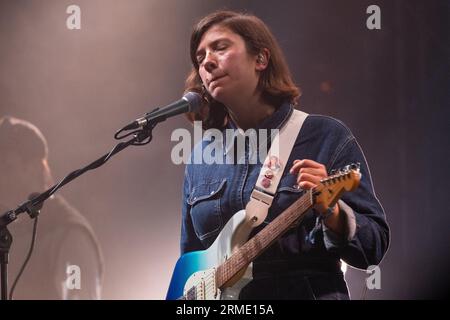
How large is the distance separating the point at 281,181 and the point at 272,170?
44 millimetres

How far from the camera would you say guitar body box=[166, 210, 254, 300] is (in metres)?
1.96

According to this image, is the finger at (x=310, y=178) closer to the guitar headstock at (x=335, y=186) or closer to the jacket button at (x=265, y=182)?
the guitar headstock at (x=335, y=186)

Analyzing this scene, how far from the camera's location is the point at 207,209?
2.14m

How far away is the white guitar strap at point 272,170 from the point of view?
1941 mm

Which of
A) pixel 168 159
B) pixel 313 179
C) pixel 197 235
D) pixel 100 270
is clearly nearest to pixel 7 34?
pixel 168 159

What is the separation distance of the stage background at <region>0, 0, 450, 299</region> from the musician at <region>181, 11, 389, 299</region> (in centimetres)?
45

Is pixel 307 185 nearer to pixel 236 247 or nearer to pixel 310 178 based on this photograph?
pixel 310 178

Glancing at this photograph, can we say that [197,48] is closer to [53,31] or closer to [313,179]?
[313,179]

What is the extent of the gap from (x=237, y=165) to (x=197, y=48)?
43cm

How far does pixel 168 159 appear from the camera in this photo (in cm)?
275

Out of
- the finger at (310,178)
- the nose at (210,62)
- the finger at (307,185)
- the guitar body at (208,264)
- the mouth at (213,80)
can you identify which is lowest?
the guitar body at (208,264)
